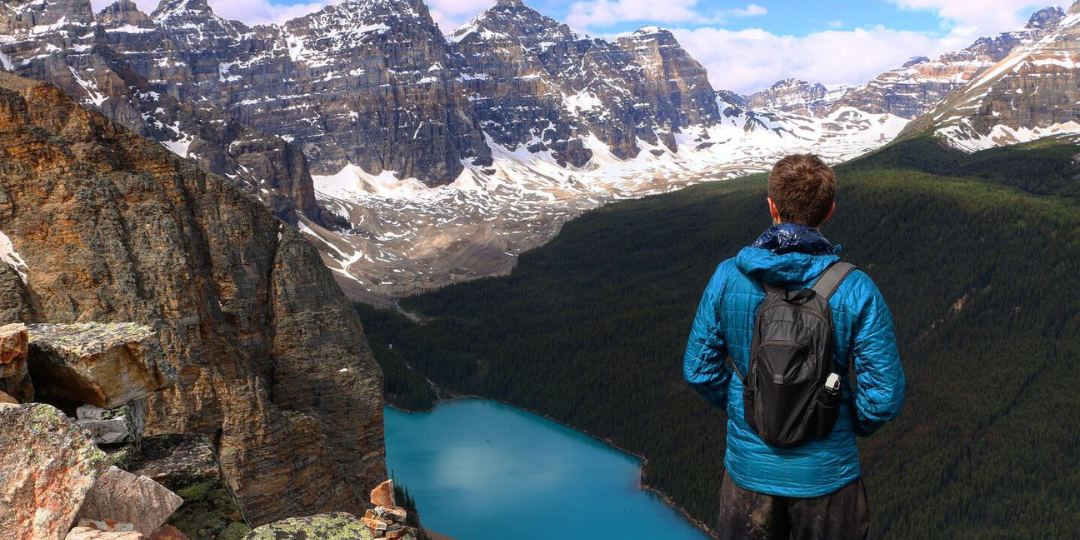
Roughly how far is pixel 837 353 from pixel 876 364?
0.31 m

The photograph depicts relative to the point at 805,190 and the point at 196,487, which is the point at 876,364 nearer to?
the point at 805,190

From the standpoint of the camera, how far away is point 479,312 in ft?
464

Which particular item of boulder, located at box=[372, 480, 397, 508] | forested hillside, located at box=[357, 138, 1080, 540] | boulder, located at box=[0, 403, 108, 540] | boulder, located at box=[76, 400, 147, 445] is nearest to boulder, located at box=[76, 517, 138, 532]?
boulder, located at box=[0, 403, 108, 540]

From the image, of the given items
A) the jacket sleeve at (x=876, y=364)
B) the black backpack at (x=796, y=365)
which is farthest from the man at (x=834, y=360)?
the black backpack at (x=796, y=365)

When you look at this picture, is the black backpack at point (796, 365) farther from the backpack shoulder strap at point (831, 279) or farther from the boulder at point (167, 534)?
the boulder at point (167, 534)

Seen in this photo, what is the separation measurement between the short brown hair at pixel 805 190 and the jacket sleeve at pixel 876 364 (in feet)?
2.50

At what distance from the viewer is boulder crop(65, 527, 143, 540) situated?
21.1 feet

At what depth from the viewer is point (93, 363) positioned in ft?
28.0

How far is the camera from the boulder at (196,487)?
8625 millimetres

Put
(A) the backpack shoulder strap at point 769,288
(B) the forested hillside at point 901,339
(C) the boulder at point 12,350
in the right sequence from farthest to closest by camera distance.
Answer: (B) the forested hillside at point 901,339 → (C) the boulder at point 12,350 → (A) the backpack shoulder strap at point 769,288

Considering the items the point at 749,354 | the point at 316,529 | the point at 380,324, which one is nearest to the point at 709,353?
the point at 749,354

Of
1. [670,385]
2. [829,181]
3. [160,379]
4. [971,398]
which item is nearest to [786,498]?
[829,181]

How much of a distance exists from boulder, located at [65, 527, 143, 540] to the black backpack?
4983 mm

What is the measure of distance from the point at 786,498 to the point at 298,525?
4544 mm
